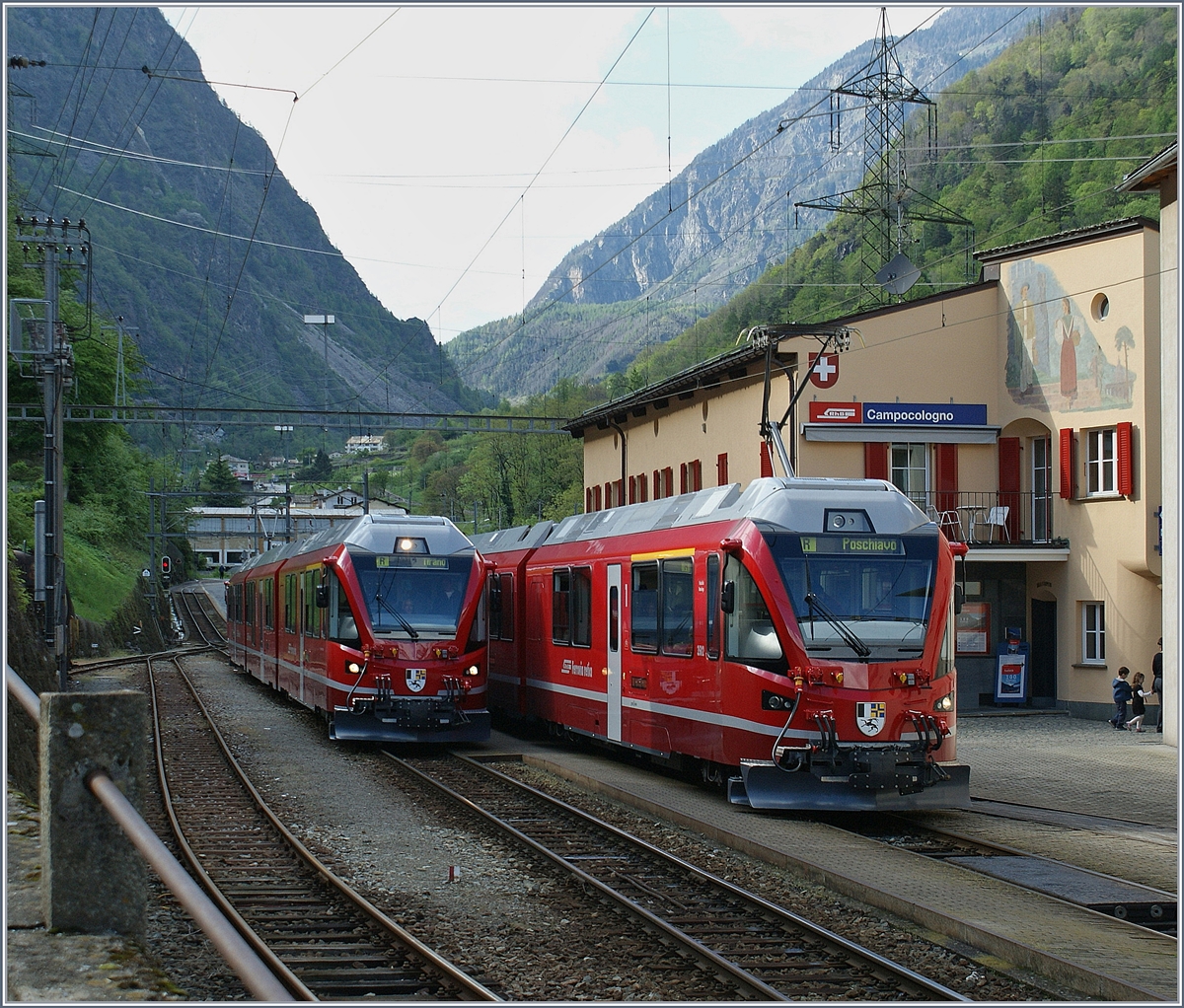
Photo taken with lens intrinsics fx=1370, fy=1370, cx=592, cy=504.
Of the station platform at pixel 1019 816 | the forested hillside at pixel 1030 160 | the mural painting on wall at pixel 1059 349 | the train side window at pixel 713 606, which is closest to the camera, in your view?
the station platform at pixel 1019 816

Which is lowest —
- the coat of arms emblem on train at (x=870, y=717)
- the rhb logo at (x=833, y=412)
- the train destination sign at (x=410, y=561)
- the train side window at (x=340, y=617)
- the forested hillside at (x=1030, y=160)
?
the coat of arms emblem on train at (x=870, y=717)

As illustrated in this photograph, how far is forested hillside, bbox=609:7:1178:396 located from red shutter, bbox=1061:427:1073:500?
709 inches

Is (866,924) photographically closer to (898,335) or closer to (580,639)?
(580,639)

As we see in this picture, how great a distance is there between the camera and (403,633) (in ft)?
62.0

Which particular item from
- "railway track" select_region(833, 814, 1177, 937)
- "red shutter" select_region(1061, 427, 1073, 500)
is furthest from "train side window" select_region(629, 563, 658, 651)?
"red shutter" select_region(1061, 427, 1073, 500)

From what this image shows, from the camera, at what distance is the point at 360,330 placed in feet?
291

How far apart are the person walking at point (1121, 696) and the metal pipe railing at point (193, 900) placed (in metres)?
23.9

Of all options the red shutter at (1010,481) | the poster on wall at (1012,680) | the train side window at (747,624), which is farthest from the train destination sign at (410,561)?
the red shutter at (1010,481)

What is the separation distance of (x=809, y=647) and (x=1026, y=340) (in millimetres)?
19434

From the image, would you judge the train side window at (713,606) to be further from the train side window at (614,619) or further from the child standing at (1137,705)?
the child standing at (1137,705)

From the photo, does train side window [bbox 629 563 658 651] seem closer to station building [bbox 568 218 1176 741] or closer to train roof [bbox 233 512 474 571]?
train roof [bbox 233 512 474 571]

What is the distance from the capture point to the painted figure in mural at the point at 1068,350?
2891cm

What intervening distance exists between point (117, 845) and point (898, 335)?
1027 inches

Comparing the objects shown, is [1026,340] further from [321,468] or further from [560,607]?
[321,468]
